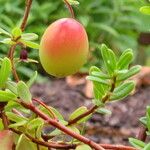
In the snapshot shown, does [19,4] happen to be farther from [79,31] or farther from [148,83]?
[79,31]

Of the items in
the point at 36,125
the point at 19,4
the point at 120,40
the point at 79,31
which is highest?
the point at 79,31

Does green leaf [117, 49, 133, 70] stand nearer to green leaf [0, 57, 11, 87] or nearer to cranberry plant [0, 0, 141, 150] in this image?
cranberry plant [0, 0, 141, 150]

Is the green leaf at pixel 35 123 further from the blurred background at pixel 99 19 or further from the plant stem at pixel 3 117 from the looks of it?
the blurred background at pixel 99 19

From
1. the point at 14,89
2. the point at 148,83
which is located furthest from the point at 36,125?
the point at 148,83

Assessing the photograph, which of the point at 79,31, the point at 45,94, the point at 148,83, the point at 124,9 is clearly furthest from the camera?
the point at 124,9

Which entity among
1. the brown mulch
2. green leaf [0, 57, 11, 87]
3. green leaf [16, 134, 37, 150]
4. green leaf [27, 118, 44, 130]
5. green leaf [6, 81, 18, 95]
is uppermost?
green leaf [0, 57, 11, 87]

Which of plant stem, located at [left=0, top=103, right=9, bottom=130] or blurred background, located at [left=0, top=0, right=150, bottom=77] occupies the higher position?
plant stem, located at [left=0, top=103, right=9, bottom=130]

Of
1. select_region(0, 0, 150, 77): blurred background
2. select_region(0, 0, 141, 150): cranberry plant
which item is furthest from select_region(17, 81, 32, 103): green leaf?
select_region(0, 0, 150, 77): blurred background
